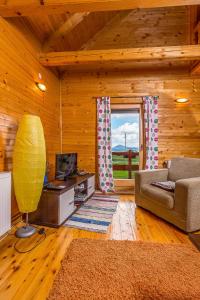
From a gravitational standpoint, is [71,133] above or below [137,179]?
above

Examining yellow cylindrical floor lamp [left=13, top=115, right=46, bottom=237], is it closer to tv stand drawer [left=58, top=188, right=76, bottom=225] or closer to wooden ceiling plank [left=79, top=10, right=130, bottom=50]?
tv stand drawer [left=58, top=188, right=76, bottom=225]

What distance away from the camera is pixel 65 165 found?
10.3 feet

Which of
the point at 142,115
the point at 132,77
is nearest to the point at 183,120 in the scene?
the point at 142,115

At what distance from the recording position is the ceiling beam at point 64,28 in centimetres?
338

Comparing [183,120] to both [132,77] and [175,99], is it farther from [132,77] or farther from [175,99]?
[132,77]

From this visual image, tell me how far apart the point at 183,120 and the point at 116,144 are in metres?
1.57

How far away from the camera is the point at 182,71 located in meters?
4.10

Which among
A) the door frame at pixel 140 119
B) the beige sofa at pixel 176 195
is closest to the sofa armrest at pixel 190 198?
the beige sofa at pixel 176 195

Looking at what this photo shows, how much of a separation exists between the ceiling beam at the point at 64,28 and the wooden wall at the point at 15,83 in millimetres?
278

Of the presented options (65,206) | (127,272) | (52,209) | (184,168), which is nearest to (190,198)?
(184,168)

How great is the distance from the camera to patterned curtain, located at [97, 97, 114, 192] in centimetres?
415

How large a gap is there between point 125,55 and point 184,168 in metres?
2.09

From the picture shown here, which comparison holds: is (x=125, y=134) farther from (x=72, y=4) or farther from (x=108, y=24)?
(x=72, y=4)

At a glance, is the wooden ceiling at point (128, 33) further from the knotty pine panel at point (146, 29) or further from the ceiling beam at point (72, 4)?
the ceiling beam at point (72, 4)
